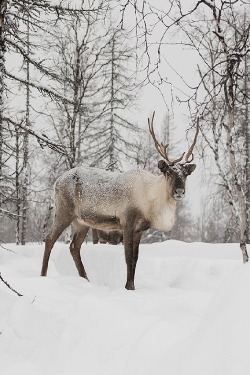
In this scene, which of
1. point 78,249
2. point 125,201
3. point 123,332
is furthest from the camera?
point 78,249

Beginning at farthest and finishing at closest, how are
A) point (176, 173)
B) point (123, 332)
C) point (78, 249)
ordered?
1. point (78, 249)
2. point (176, 173)
3. point (123, 332)

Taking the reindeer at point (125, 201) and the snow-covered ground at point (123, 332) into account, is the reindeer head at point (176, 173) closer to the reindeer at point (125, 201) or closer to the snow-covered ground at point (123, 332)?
the reindeer at point (125, 201)

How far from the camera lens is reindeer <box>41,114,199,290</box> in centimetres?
696

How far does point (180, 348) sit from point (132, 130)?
53.7 feet

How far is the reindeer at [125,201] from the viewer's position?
6.96 m

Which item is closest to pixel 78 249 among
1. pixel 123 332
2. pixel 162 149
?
pixel 162 149

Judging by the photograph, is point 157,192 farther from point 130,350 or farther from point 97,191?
point 130,350

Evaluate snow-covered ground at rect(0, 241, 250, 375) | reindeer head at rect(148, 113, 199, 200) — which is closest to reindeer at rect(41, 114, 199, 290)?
reindeer head at rect(148, 113, 199, 200)

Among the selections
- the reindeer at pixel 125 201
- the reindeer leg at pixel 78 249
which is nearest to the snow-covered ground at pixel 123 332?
the reindeer at pixel 125 201

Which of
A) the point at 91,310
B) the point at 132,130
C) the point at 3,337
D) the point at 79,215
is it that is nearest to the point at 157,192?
the point at 79,215

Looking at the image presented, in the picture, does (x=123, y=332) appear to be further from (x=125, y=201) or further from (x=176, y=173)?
(x=125, y=201)

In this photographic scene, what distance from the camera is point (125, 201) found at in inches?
287

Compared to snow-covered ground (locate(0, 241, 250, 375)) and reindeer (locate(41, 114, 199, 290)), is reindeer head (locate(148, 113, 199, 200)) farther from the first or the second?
snow-covered ground (locate(0, 241, 250, 375))

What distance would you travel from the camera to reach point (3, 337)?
3410mm
